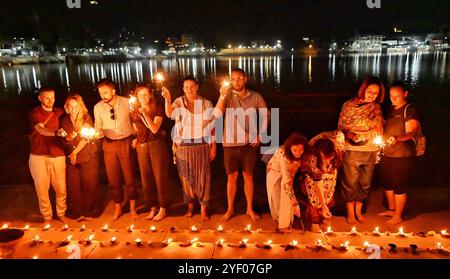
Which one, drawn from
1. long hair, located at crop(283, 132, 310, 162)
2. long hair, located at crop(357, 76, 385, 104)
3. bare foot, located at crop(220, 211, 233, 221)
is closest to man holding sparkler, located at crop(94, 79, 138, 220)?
bare foot, located at crop(220, 211, 233, 221)

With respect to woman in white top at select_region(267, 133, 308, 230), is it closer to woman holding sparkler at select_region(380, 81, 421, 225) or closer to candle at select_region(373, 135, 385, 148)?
candle at select_region(373, 135, 385, 148)

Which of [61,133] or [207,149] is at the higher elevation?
[61,133]

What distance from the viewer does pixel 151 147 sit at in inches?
206

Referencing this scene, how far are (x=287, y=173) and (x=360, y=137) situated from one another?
1.09 metres

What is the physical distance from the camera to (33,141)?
16.9 ft

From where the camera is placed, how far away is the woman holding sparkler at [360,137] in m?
4.86

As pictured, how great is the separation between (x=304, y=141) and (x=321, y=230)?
1.16 metres

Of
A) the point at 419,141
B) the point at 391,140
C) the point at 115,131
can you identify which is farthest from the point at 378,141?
the point at 115,131

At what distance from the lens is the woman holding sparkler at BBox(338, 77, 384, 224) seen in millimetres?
4863

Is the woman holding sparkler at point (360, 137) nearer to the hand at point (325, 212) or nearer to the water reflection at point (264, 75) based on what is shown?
the hand at point (325, 212)

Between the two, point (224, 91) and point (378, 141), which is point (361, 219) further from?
point (224, 91)

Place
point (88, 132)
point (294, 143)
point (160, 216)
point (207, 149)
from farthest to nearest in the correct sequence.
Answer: point (160, 216) → point (207, 149) → point (88, 132) → point (294, 143)

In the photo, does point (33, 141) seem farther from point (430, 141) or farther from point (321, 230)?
point (430, 141)

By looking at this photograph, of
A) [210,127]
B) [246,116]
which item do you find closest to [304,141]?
[246,116]
